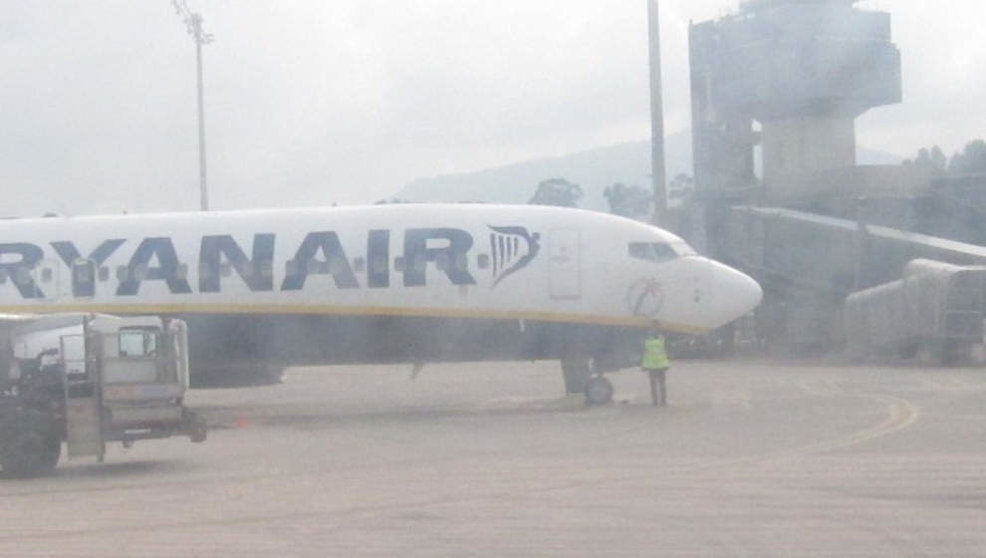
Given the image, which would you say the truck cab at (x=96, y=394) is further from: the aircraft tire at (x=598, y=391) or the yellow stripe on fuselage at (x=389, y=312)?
the aircraft tire at (x=598, y=391)

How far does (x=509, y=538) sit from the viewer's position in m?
11.6

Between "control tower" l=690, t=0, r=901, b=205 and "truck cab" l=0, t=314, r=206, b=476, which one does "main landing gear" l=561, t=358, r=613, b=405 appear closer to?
"truck cab" l=0, t=314, r=206, b=476

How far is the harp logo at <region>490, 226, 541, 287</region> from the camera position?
84.9ft

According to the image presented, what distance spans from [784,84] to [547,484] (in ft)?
167

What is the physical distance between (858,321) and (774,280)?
5.40m

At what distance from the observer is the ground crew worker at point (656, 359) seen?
2531 centimetres

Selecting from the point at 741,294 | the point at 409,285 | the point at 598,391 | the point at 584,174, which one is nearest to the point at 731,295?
the point at 741,294

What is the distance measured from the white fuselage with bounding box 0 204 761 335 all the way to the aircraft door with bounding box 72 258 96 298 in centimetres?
2

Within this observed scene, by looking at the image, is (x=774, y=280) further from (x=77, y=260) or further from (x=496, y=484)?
(x=496, y=484)

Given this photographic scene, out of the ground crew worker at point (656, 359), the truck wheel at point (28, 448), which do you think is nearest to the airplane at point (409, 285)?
the ground crew worker at point (656, 359)

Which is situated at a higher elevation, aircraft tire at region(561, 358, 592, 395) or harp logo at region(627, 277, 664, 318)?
harp logo at region(627, 277, 664, 318)

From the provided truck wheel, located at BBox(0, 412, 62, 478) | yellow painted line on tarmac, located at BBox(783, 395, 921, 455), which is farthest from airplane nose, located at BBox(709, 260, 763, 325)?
truck wheel, located at BBox(0, 412, 62, 478)

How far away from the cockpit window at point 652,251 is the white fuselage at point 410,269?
0.02 meters

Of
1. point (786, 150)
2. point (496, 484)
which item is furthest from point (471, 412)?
point (786, 150)
